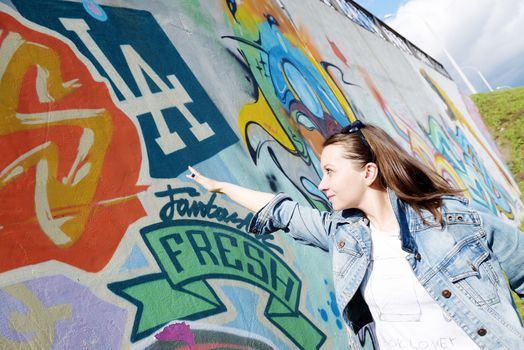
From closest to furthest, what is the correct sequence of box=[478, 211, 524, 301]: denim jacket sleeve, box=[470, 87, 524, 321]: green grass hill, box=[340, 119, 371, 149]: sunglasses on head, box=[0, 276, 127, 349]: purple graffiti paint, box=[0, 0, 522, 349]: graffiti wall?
box=[478, 211, 524, 301]: denim jacket sleeve → box=[0, 276, 127, 349]: purple graffiti paint → box=[340, 119, 371, 149]: sunglasses on head → box=[0, 0, 522, 349]: graffiti wall → box=[470, 87, 524, 321]: green grass hill

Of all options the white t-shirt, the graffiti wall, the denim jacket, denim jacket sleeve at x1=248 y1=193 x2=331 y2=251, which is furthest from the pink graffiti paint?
the white t-shirt

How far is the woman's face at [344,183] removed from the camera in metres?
2.06

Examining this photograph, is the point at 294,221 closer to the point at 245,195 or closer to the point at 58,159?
the point at 245,195

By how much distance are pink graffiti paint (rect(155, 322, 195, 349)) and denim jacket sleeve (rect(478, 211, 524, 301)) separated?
142cm

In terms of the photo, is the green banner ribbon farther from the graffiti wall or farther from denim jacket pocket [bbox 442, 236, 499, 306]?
denim jacket pocket [bbox 442, 236, 499, 306]

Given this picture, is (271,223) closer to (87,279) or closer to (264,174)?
(87,279)

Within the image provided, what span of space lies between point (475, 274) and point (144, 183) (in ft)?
5.63

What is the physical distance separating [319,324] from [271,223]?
4.56 ft

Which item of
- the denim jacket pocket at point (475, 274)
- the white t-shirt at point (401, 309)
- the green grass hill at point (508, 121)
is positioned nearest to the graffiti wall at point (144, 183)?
the white t-shirt at point (401, 309)

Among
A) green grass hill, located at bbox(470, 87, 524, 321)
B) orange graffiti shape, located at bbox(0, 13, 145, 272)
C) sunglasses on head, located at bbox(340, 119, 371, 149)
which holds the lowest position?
green grass hill, located at bbox(470, 87, 524, 321)

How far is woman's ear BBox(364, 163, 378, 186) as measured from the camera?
2.07m

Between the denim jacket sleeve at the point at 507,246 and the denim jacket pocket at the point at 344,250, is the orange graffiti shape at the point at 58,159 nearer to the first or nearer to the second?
the denim jacket pocket at the point at 344,250

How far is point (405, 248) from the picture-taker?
1892mm

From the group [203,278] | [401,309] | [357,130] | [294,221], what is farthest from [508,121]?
[401,309]
